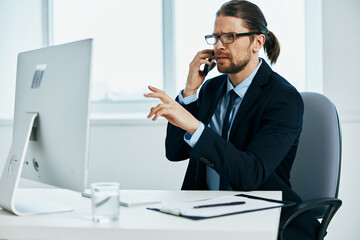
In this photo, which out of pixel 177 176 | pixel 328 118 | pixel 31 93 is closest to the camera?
pixel 31 93

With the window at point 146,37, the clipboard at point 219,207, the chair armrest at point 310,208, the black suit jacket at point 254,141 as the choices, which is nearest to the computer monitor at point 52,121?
the clipboard at point 219,207

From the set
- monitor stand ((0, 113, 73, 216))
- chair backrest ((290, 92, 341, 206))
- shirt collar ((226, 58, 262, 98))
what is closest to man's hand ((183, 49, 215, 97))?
shirt collar ((226, 58, 262, 98))

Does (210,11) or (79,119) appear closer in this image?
(79,119)

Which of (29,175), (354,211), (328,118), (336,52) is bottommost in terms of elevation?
(354,211)

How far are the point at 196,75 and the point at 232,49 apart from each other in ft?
0.65

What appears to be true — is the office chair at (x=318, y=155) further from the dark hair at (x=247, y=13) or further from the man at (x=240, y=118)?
the dark hair at (x=247, y=13)

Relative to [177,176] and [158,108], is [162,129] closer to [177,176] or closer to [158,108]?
[177,176]

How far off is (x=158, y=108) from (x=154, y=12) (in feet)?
6.30

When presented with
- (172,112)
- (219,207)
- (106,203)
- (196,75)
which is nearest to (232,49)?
(196,75)

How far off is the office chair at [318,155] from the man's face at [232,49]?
29 cm

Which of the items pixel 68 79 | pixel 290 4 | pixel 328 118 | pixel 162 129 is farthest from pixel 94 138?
pixel 68 79

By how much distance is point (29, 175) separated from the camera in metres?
1.35

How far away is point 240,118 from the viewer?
1.73 meters

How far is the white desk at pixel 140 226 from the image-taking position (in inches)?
38.5
